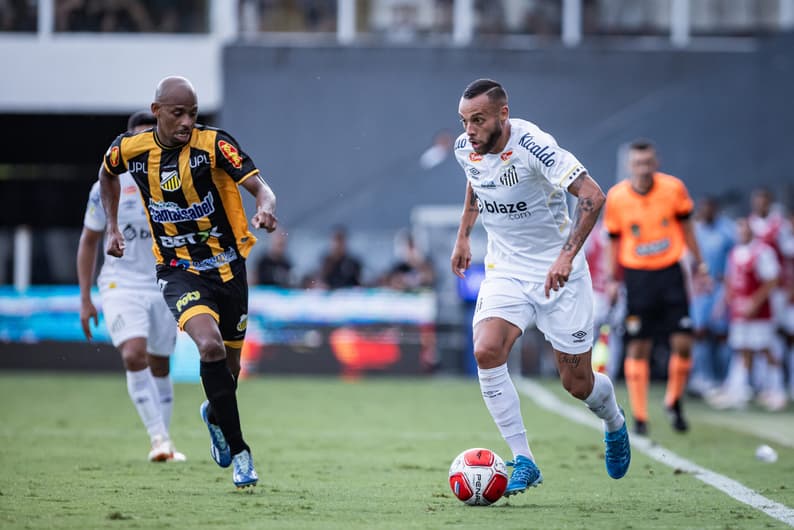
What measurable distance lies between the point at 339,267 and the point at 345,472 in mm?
11158

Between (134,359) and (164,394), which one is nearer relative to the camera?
(134,359)

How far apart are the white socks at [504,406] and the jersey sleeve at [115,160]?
2363mm

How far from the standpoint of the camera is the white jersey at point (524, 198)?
7512mm

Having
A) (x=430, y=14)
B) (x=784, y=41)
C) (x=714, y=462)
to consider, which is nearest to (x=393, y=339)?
(x=430, y=14)

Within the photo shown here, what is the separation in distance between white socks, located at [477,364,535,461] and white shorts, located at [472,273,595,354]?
1.03 ft

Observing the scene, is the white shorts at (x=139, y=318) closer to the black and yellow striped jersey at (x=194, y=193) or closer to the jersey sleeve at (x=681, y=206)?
the black and yellow striped jersey at (x=194, y=193)

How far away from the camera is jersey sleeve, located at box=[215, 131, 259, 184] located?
7.67m

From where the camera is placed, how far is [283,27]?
23.6 meters

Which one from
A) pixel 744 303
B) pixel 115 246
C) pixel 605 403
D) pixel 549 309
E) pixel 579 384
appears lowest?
pixel 744 303

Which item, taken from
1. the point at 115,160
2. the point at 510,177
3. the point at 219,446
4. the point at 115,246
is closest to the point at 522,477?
the point at 510,177

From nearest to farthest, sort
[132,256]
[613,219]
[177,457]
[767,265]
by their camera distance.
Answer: [177,457]
[132,256]
[613,219]
[767,265]

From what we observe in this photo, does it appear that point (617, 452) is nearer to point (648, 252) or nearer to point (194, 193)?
point (194, 193)

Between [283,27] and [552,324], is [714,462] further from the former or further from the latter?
[283,27]

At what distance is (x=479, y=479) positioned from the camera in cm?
723
